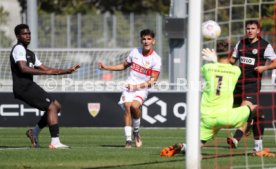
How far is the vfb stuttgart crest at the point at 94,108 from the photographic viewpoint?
872 inches

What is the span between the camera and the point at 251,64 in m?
15.5

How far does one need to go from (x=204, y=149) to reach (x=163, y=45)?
533 inches

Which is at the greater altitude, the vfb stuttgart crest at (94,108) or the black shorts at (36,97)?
the black shorts at (36,97)

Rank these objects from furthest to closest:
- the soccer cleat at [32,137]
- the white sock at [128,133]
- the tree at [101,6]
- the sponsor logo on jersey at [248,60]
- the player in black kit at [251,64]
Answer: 1. the tree at [101,6]
2. the white sock at [128,133]
3. the soccer cleat at [32,137]
4. the sponsor logo on jersey at [248,60]
5. the player in black kit at [251,64]

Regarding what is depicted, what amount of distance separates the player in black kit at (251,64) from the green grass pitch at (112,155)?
1.65ft

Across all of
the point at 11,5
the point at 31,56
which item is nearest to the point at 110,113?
the point at 31,56

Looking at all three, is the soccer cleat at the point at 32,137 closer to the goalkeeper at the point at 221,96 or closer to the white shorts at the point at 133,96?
the white shorts at the point at 133,96

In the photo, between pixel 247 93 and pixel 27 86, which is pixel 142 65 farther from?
pixel 27 86

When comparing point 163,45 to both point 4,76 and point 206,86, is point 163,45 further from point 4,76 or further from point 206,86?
point 206,86

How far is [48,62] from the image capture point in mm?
25938

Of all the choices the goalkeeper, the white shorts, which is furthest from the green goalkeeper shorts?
the white shorts

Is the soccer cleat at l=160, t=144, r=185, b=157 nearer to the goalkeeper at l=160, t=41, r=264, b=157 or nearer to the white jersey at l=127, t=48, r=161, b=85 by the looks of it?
the goalkeeper at l=160, t=41, r=264, b=157

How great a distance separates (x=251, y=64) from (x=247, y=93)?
0.48 metres

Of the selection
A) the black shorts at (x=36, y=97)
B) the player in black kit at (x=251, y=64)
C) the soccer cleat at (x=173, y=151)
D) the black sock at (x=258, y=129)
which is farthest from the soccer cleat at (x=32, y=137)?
the black sock at (x=258, y=129)
